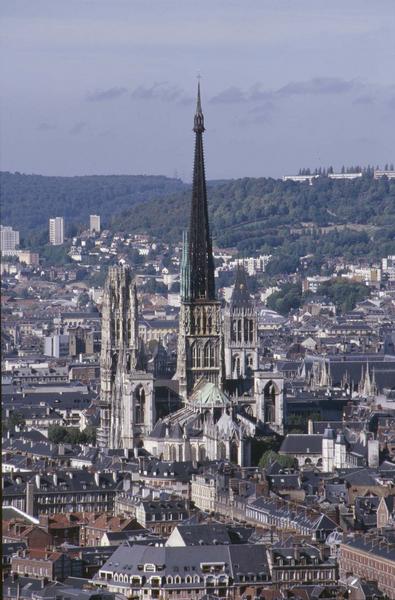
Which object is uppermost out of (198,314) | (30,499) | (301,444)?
(198,314)

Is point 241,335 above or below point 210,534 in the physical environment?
above

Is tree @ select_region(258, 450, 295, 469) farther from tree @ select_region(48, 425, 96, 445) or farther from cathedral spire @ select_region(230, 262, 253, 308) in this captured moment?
tree @ select_region(48, 425, 96, 445)

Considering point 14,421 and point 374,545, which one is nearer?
point 374,545

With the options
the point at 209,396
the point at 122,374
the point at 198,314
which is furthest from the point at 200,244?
the point at 209,396

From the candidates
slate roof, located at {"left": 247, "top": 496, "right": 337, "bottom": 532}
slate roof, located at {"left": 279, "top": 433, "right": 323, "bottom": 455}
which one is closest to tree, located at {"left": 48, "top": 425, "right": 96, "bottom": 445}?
slate roof, located at {"left": 279, "top": 433, "right": 323, "bottom": 455}

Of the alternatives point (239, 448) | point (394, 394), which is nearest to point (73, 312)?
point (394, 394)

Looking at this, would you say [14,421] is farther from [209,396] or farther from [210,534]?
[210,534]
